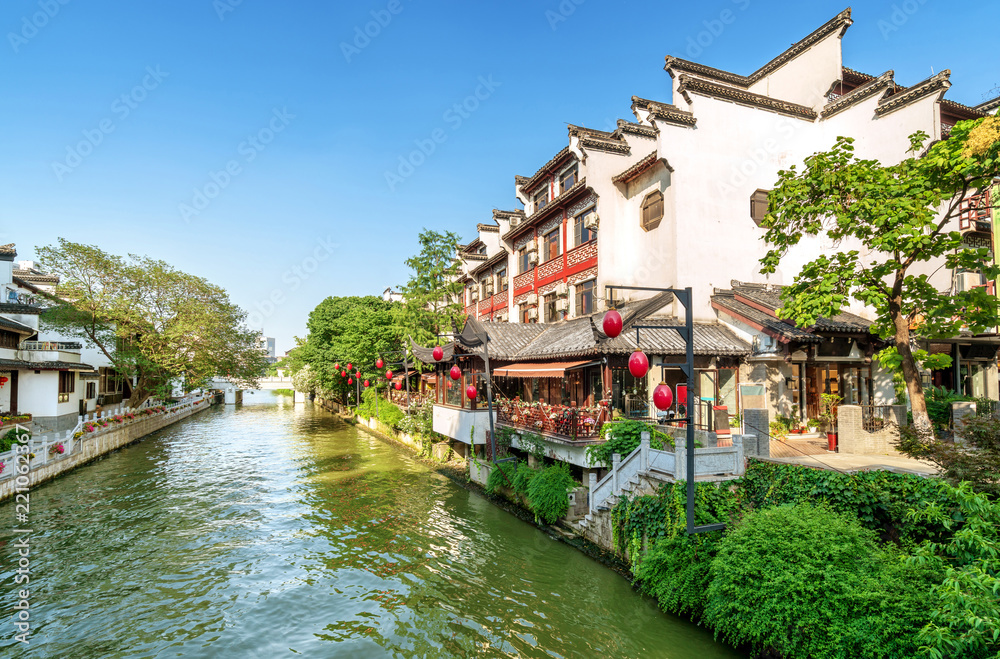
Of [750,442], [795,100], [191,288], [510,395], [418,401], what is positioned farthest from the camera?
[191,288]

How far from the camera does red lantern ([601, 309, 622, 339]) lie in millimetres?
9680

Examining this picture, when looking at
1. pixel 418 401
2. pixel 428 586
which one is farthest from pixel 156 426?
pixel 428 586

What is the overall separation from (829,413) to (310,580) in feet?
53.3

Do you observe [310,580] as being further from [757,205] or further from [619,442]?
[757,205]

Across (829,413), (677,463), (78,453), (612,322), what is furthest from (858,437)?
(78,453)

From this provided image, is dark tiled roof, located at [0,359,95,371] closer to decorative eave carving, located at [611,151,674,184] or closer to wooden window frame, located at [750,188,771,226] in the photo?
decorative eave carving, located at [611,151,674,184]

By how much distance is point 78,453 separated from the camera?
80.4ft

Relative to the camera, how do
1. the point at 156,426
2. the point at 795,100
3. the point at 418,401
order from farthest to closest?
the point at 156,426 < the point at 418,401 < the point at 795,100

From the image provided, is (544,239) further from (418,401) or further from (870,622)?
(870,622)

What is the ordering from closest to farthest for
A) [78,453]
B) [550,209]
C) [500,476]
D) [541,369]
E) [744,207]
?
[541,369] → [500,476] → [744,207] → [550,209] → [78,453]

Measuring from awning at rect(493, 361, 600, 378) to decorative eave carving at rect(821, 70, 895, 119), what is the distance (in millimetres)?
15203

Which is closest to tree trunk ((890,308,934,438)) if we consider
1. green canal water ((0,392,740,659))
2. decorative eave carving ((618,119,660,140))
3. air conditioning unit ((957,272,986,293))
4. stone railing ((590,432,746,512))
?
stone railing ((590,432,746,512))

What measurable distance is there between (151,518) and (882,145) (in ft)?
94.3

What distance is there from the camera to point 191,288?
37.6m
